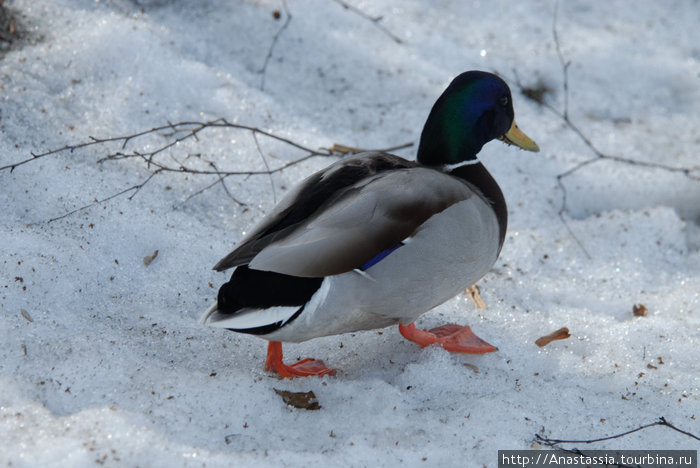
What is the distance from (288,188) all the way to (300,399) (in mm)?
1586

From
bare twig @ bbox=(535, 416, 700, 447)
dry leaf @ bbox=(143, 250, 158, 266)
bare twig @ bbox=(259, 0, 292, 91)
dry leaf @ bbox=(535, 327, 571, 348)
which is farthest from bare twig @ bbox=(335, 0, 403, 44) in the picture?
bare twig @ bbox=(535, 416, 700, 447)

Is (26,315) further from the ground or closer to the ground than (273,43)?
closer to the ground

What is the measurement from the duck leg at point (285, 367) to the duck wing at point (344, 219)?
1.44 feet

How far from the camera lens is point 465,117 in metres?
3.23

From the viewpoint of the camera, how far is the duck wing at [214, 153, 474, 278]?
2627mm

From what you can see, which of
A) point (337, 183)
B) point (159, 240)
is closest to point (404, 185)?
point (337, 183)

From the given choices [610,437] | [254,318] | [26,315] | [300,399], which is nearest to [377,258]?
[254,318]

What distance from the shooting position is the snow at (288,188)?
2.62 metres

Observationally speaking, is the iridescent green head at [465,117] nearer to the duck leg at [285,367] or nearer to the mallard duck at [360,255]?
the mallard duck at [360,255]

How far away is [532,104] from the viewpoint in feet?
16.8

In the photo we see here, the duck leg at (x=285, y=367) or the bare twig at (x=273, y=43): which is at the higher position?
the bare twig at (x=273, y=43)

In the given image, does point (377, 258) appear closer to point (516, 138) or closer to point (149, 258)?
point (516, 138)

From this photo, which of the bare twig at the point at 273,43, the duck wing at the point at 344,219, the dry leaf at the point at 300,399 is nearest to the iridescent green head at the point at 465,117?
the duck wing at the point at 344,219

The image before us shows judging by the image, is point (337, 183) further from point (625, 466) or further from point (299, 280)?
point (625, 466)
